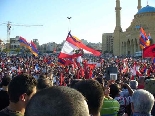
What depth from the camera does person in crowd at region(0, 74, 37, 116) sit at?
260 cm

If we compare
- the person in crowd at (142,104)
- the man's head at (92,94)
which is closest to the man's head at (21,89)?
the man's head at (92,94)

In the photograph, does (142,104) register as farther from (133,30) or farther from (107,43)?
(107,43)

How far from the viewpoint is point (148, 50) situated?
545 inches

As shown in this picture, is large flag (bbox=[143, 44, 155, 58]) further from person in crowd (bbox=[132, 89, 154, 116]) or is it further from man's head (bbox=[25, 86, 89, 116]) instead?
man's head (bbox=[25, 86, 89, 116])

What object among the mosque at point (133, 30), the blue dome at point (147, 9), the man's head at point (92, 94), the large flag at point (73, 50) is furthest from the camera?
the blue dome at point (147, 9)

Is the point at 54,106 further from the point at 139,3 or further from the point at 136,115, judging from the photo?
the point at 139,3

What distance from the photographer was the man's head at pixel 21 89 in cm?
263

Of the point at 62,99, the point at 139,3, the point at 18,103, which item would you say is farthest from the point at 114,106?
the point at 139,3

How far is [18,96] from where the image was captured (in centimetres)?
263

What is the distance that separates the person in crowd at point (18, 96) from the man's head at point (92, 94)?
1.55 feet

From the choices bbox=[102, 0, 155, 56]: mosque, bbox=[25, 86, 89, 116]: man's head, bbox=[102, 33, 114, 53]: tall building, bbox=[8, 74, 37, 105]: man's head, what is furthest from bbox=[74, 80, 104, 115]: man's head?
bbox=[102, 33, 114, 53]: tall building

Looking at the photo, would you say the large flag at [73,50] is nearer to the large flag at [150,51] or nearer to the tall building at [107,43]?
the large flag at [150,51]

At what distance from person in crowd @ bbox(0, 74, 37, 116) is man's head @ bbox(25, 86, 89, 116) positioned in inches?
46.9

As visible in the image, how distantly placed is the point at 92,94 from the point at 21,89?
25.0 inches
